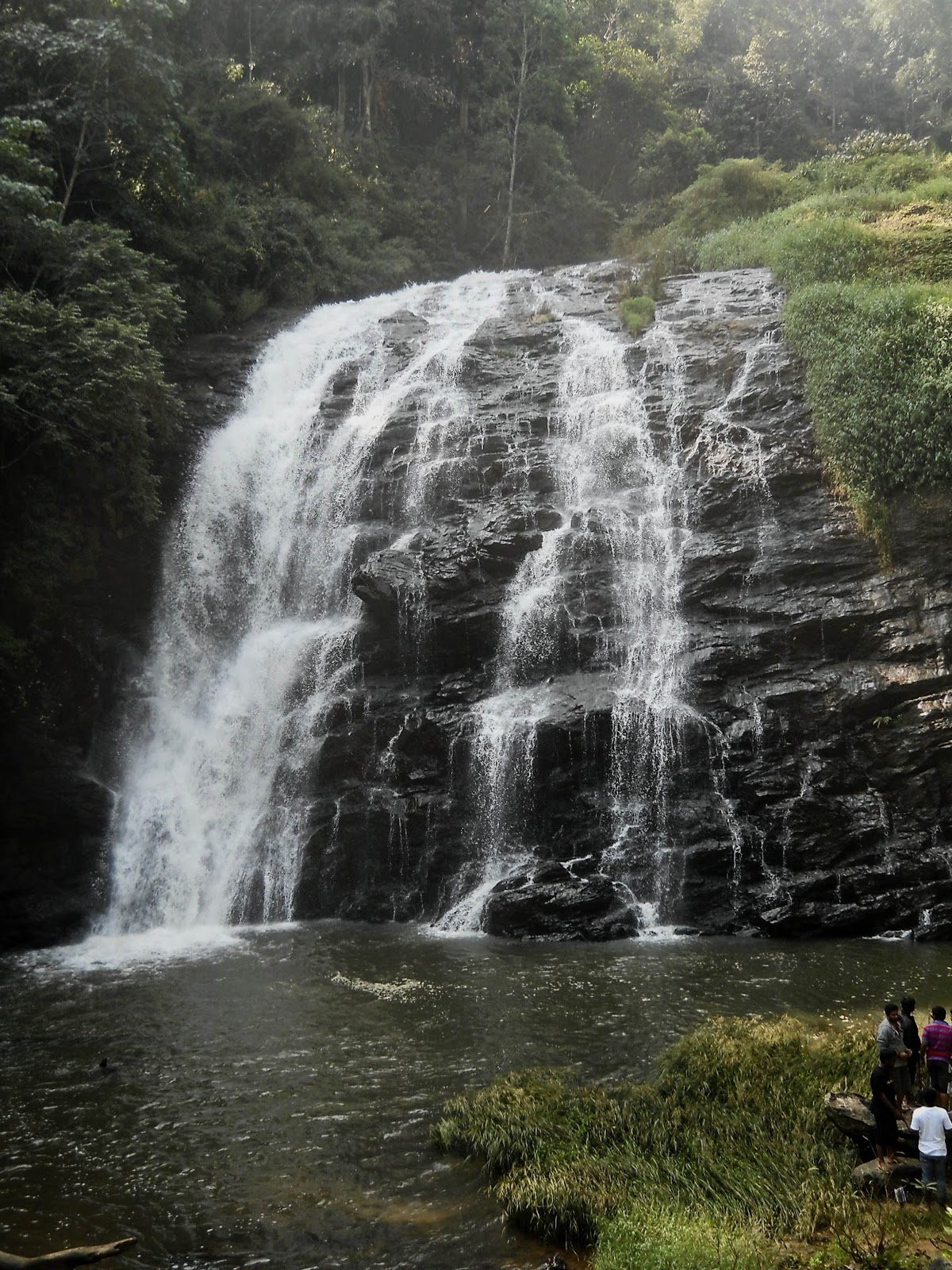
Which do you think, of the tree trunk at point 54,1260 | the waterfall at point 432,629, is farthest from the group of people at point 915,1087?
the waterfall at point 432,629

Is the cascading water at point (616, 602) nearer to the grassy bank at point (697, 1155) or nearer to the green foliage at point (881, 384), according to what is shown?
the green foliage at point (881, 384)

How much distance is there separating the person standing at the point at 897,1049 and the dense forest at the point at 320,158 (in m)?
15.9

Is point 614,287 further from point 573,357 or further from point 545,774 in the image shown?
point 545,774

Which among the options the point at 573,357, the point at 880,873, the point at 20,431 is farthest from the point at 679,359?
the point at 20,431

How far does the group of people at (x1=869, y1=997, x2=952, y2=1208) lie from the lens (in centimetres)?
626

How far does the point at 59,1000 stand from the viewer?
12.3 m

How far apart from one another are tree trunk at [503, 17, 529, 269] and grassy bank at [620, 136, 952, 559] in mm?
5445

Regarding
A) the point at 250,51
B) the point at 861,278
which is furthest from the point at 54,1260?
the point at 250,51

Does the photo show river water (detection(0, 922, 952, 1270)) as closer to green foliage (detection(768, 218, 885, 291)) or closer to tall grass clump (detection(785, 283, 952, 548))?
tall grass clump (detection(785, 283, 952, 548))

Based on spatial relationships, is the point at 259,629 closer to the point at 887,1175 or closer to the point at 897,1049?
the point at 897,1049

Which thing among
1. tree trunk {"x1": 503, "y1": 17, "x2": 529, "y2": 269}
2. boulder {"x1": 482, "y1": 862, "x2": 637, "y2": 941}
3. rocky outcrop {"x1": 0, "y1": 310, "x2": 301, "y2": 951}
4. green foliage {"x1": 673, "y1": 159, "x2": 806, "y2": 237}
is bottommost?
boulder {"x1": 482, "y1": 862, "x2": 637, "y2": 941}

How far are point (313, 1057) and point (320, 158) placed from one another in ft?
109

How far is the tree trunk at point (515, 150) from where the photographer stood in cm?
3828

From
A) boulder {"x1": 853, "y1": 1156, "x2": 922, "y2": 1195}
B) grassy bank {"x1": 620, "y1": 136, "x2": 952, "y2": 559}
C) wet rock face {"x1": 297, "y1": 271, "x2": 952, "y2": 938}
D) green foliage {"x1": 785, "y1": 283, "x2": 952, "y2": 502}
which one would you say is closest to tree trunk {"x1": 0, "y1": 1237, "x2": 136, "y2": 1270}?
boulder {"x1": 853, "y1": 1156, "x2": 922, "y2": 1195}
